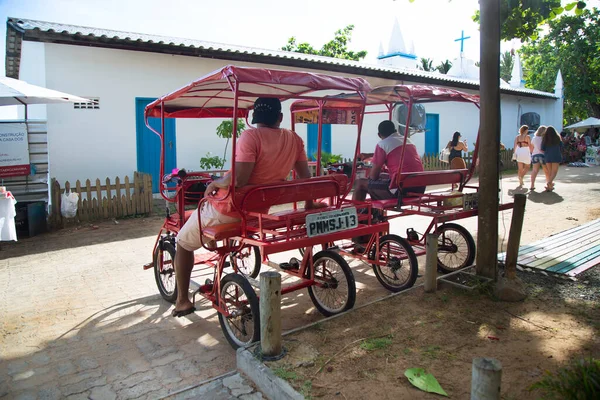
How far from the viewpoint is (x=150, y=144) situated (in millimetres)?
10727

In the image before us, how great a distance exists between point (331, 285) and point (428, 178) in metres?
2.08

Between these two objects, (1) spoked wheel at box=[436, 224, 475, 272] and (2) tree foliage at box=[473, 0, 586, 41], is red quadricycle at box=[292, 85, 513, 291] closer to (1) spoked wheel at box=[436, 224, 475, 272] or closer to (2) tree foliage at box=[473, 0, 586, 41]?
(1) spoked wheel at box=[436, 224, 475, 272]

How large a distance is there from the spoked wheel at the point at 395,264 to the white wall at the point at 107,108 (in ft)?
24.8

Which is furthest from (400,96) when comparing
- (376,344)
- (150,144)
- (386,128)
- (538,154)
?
(538,154)

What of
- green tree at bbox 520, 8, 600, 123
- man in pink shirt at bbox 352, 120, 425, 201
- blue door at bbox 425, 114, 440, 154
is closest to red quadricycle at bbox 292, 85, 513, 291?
man in pink shirt at bbox 352, 120, 425, 201

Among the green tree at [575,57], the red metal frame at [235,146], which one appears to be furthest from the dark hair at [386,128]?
the green tree at [575,57]

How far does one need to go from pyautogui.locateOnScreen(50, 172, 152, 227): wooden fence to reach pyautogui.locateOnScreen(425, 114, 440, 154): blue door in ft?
37.4

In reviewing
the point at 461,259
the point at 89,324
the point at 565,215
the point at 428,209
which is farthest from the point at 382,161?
the point at 565,215

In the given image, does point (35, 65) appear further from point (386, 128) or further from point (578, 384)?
point (578, 384)

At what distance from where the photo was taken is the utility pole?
4090mm

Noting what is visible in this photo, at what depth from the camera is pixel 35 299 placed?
4789 mm

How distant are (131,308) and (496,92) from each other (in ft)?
13.6

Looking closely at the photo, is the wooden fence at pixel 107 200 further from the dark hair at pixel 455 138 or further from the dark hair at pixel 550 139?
the dark hair at pixel 550 139

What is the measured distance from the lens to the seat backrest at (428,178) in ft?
16.7
